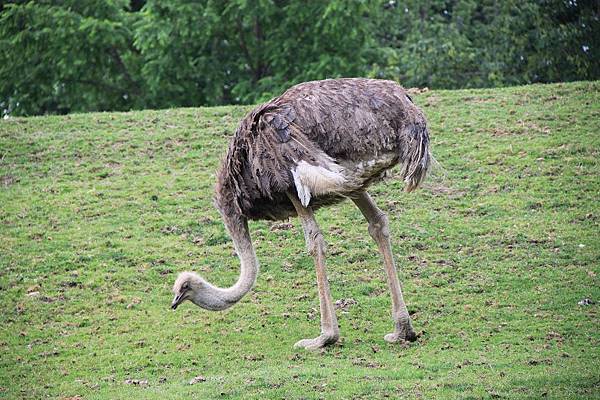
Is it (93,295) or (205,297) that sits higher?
(205,297)

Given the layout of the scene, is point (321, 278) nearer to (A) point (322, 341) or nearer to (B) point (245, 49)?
(A) point (322, 341)

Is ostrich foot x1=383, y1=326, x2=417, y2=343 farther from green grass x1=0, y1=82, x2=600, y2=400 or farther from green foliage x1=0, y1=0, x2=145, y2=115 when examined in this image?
green foliage x1=0, y1=0, x2=145, y2=115

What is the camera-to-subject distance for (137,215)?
15.0m

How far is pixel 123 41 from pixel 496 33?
10.3 meters

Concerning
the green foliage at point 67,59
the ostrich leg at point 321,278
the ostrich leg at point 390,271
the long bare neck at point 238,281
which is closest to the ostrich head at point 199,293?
the long bare neck at point 238,281

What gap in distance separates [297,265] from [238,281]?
113 inches

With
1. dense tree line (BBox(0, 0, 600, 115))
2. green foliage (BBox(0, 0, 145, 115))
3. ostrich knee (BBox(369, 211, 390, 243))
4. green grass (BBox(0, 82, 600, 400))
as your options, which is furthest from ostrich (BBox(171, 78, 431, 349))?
green foliage (BBox(0, 0, 145, 115))

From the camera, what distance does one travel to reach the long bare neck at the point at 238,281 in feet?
33.3

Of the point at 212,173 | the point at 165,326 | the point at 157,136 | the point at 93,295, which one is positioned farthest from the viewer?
the point at 157,136

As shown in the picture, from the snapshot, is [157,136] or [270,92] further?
[270,92]

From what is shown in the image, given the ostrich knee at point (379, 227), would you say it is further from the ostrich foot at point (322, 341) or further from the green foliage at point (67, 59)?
the green foliage at point (67, 59)

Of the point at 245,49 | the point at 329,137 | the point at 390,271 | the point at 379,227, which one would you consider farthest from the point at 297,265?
the point at 245,49

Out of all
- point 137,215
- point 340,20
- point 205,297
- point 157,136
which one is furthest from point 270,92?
point 205,297

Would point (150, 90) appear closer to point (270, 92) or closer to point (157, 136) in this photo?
point (270, 92)
